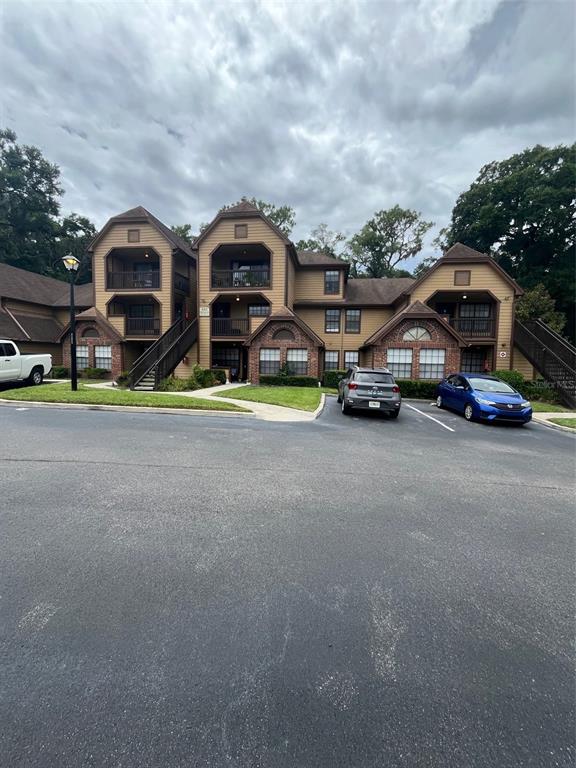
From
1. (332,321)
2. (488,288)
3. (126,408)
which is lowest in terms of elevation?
(126,408)

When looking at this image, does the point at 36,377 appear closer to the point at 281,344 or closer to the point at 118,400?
the point at 118,400

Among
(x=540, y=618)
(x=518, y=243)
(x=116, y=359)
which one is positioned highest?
(x=518, y=243)

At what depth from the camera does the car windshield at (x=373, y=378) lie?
1159cm

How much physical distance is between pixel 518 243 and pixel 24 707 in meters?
47.4

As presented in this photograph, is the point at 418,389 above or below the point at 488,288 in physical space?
below

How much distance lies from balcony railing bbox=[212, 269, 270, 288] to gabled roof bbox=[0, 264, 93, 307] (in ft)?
36.3

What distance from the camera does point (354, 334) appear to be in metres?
24.0

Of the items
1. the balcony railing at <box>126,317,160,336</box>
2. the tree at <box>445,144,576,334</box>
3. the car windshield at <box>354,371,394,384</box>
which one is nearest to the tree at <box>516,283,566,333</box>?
the tree at <box>445,144,576,334</box>

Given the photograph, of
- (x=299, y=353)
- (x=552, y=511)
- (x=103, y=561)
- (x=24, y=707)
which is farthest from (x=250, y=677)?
(x=299, y=353)

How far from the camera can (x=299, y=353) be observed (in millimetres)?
20719

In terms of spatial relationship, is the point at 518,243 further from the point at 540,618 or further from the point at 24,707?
the point at 24,707

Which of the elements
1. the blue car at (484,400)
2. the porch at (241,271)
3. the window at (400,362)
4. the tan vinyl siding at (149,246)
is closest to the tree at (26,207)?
the tan vinyl siding at (149,246)

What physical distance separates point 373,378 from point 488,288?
48.8 feet

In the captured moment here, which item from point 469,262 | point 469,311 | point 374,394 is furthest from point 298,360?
point 469,311
